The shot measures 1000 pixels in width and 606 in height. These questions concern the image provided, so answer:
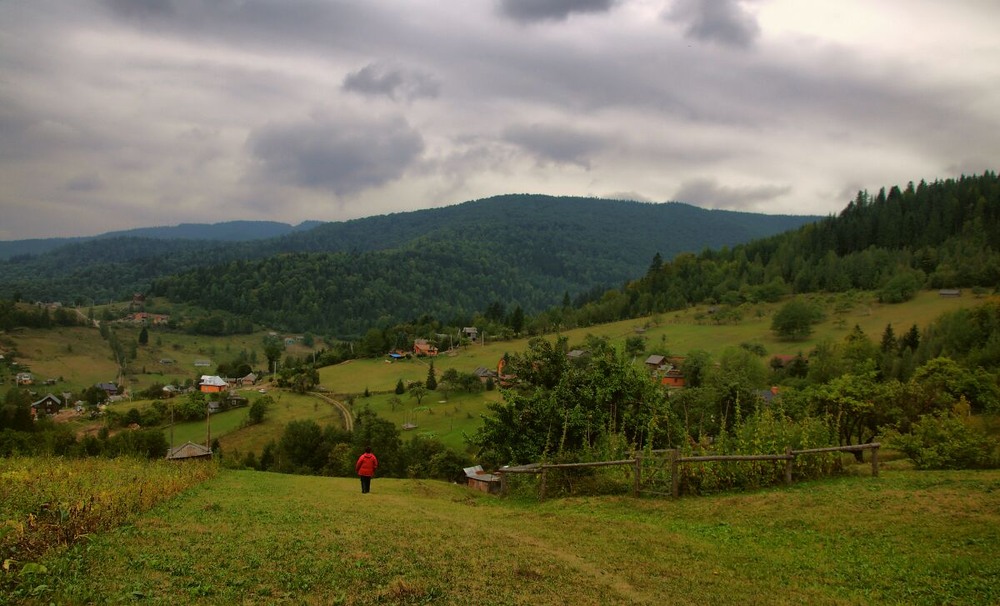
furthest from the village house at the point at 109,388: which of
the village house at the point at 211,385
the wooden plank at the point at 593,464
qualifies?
the wooden plank at the point at 593,464

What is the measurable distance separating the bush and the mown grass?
242cm

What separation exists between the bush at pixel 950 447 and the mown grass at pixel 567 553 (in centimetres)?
242

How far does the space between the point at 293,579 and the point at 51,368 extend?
13133cm

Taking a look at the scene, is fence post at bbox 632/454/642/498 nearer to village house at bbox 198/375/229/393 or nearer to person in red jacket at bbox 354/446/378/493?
person in red jacket at bbox 354/446/378/493

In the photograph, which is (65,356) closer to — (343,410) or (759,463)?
(343,410)

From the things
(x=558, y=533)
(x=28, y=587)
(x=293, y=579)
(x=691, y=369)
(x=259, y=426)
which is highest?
(x=28, y=587)

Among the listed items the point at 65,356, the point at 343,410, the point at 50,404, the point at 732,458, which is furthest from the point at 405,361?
the point at 732,458

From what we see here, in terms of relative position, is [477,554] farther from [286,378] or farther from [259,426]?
[286,378]

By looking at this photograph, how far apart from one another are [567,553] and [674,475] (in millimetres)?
5461

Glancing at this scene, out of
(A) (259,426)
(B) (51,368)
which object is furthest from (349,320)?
(A) (259,426)

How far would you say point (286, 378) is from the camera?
91.2 meters

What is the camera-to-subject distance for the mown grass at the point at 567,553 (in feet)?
22.3

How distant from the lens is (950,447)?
1505cm

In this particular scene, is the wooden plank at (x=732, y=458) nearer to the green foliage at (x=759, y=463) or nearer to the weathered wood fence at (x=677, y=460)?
the weathered wood fence at (x=677, y=460)
